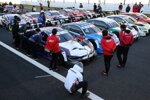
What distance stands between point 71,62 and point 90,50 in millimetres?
1285

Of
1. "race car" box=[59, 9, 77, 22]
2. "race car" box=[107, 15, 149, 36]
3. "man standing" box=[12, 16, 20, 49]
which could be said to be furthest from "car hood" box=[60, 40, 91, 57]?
"race car" box=[59, 9, 77, 22]

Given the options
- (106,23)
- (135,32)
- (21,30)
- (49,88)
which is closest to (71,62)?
(49,88)

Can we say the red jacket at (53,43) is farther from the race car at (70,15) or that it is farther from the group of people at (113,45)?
the race car at (70,15)

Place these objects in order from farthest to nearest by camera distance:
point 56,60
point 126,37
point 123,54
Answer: point 123,54 → point 126,37 → point 56,60

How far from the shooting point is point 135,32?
15.8m

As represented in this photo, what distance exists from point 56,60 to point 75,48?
3.74ft

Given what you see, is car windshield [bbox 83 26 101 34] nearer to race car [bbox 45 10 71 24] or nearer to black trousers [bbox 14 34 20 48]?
black trousers [bbox 14 34 20 48]

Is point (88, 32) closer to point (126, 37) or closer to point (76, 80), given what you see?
point (126, 37)

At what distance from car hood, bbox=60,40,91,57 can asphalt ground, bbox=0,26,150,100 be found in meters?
0.61

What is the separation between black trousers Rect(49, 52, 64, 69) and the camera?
9.94 meters

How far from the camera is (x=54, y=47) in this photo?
962 cm

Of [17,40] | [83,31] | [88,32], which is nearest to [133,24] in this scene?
[88,32]

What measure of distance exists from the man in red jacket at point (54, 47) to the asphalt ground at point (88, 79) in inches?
17.7

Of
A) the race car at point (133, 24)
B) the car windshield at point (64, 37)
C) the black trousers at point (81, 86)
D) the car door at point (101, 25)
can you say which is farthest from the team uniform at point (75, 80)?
the race car at point (133, 24)
